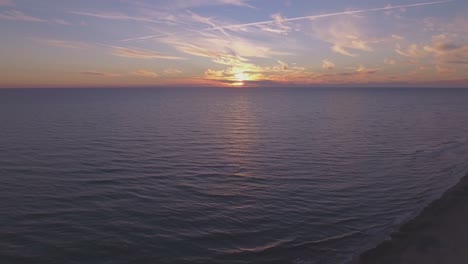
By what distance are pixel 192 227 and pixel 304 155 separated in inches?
1196

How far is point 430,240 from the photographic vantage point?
23016 mm

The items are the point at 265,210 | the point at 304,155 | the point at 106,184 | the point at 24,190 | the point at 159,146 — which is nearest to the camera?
the point at 265,210

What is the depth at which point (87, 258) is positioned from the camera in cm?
2131

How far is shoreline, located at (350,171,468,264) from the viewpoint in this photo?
813 inches

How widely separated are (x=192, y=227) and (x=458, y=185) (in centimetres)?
2792

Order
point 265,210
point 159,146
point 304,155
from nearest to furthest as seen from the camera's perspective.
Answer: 1. point 265,210
2. point 304,155
3. point 159,146

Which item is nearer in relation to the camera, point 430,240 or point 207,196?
point 430,240

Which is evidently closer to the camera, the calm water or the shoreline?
the shoreline

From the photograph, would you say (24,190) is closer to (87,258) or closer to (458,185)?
(87,258)

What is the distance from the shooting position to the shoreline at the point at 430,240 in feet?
67.7

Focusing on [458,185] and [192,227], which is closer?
[192,227]

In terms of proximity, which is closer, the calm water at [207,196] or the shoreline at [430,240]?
the shoreline at [430,240]

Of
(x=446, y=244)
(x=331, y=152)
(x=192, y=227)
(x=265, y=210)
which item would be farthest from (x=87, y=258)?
(x=331, y=152)

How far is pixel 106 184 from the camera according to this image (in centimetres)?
3628
